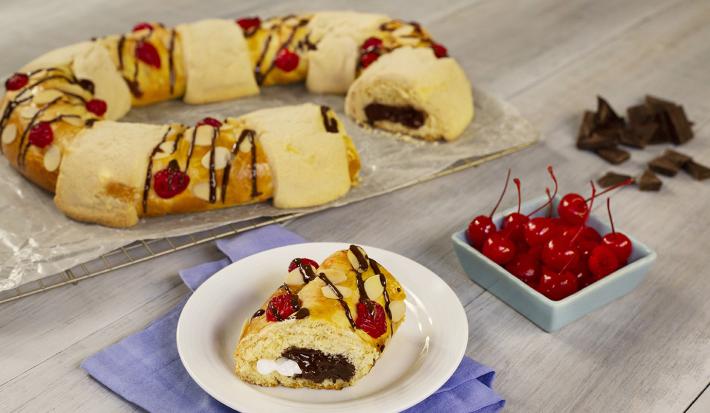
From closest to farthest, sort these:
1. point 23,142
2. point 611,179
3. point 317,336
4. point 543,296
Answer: point 317,336
point 543,296
point 23,142
point 611,179

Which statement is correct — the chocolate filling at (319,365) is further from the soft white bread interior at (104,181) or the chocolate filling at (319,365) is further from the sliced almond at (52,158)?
the sliced almond at (52,158)

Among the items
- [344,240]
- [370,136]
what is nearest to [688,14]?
[370,136]

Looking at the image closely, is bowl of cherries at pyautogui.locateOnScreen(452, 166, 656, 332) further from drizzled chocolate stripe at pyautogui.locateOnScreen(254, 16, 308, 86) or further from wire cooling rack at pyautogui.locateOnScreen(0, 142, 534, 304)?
drizzled chocolate stripe at pyautogui.locateOnScreen(254, 16, 308, 86)

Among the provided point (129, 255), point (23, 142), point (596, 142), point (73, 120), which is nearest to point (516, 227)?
point (596, 142)

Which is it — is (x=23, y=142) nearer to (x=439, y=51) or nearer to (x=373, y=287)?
(x=373, y=287)

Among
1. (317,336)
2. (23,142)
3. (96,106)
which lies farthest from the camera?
(96,106)

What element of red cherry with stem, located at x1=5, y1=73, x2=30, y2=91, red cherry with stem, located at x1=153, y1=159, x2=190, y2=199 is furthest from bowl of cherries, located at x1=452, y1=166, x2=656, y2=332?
red cherry with stem, located at x1=5, y1=73, x2=30, y2=91

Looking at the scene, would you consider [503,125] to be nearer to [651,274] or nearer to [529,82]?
[529,82]
